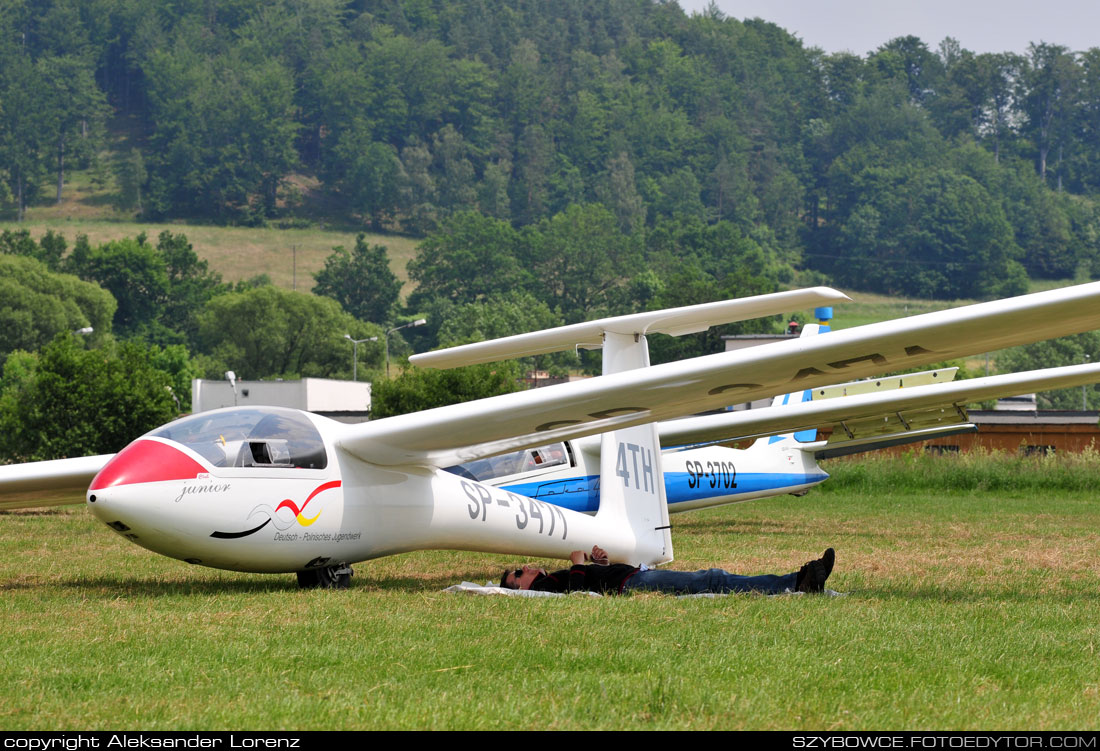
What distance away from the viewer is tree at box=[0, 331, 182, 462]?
1111 inches

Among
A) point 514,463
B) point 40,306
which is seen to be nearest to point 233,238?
point 40,306

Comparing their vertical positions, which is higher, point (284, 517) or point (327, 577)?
point (284, 517)

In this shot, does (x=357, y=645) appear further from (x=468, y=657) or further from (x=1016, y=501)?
(x=1016, y=501)

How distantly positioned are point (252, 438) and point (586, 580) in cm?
309

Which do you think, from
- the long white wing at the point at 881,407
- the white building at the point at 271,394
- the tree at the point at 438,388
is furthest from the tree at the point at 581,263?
the long white wing at the point at 881,407

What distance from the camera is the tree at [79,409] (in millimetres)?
28219

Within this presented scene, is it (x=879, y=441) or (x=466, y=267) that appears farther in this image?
(x=466, y=267)

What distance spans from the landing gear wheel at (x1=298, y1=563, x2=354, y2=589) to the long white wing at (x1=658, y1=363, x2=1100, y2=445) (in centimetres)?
661

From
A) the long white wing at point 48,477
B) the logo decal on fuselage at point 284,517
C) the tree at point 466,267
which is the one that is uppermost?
the tree at point 466,267

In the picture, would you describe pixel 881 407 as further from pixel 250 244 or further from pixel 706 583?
pixel 250 244

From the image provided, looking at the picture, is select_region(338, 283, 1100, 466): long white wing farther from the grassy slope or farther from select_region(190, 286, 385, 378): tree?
the grassy slope

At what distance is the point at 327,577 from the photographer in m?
A: 11.0

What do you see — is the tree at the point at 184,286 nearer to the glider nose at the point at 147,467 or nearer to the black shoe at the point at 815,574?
the glider nose at the point at 147,467
